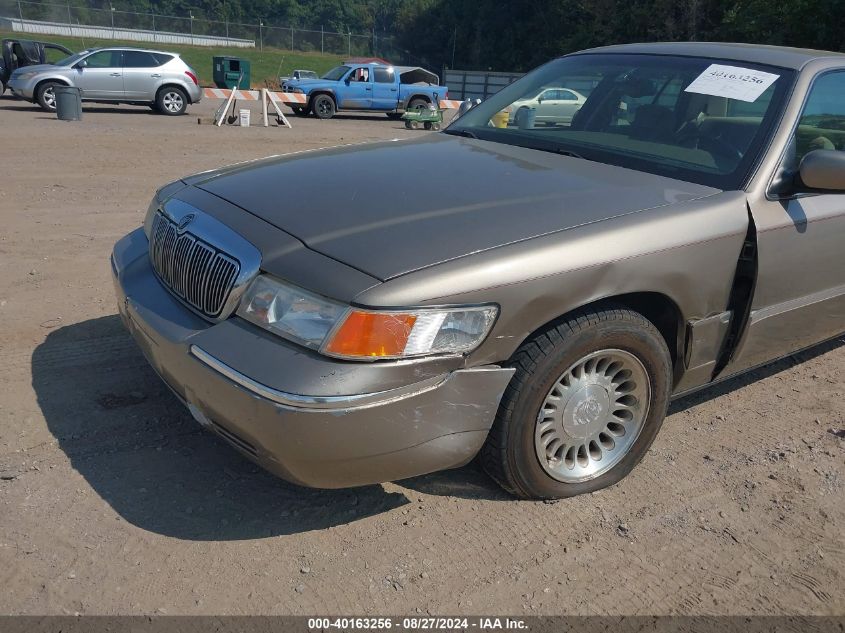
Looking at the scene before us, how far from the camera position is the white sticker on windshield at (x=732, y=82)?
342 cm

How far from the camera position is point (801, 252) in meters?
3.27

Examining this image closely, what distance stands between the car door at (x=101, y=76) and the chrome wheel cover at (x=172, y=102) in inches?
42.3

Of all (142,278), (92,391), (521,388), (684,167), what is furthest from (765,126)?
(92,391)

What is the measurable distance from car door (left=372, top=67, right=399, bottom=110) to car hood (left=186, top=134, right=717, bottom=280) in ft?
67.6

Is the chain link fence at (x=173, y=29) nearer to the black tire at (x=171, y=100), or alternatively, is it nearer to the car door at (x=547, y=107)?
the black tire at (x=171, y=100)

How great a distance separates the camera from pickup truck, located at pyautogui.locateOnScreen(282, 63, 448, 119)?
22.4 meters

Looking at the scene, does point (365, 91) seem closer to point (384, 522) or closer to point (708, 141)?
point (708, 141)

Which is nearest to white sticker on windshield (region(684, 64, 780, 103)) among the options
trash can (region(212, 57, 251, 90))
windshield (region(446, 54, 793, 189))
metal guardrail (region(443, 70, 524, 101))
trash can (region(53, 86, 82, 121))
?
windshield (region(446, 54, 793, 189))

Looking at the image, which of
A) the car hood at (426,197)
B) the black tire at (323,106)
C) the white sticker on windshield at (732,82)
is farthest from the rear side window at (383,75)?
the white sticker on windshield at (732,82)

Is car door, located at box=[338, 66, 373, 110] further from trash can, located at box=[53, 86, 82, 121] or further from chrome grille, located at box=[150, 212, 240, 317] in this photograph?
chrome grille, located at box=[150, 212, 240, 317]

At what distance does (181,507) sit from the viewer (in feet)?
9.41

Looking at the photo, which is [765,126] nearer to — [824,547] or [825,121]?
[825,121]

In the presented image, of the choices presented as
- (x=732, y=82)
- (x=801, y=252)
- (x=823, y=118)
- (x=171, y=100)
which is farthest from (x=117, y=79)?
(x=801, y=252)

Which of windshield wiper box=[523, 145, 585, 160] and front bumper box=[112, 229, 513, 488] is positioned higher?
windshield wiper box=[523, 145, 585, 160]
